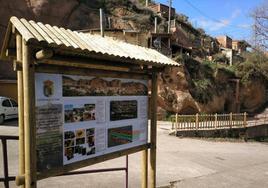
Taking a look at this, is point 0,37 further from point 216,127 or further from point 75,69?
point 75,69

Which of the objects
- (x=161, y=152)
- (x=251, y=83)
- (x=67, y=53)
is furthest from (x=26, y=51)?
(x=251, y=83)

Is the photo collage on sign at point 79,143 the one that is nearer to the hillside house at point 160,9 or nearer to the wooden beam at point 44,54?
the wooden beam at point 44,54

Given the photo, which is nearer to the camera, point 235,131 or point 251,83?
point 235,131

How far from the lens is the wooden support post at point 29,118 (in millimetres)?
3256

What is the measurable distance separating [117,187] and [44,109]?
388 cm

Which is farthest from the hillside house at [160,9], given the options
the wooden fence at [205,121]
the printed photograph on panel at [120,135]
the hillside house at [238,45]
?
the printed photograph on panel at [120,135]

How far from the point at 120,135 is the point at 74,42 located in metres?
1.70

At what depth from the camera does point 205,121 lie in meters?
19.5

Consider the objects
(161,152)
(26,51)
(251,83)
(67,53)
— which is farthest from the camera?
(251,83)

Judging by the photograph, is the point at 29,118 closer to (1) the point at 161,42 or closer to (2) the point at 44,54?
(2) the point at 44,54

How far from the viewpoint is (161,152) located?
1162 centimetres

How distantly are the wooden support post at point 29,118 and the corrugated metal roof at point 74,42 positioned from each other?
0.18 metres

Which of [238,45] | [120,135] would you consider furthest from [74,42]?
[238,45]

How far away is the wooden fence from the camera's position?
18.0m
